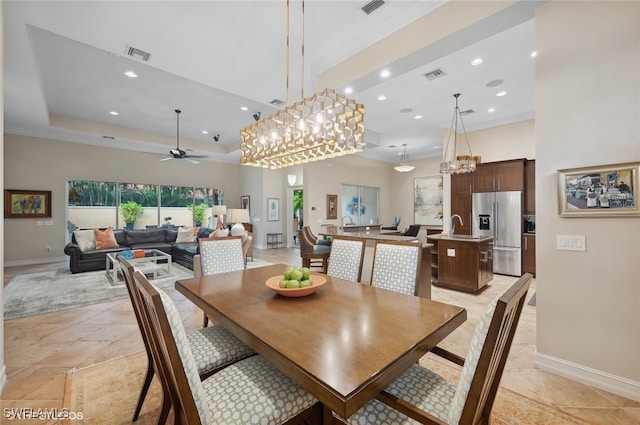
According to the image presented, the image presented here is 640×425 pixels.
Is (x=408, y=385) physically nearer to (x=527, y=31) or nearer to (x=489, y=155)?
(x=527, y=31)

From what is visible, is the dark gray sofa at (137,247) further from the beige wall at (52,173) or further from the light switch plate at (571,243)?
the light switch plate at (571,243)

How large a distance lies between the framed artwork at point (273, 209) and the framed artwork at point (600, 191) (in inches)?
307

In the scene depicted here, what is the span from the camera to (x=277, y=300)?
1.74 metres

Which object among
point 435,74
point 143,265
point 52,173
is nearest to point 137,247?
point 143,265

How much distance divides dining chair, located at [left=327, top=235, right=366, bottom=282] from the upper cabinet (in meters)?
4.28

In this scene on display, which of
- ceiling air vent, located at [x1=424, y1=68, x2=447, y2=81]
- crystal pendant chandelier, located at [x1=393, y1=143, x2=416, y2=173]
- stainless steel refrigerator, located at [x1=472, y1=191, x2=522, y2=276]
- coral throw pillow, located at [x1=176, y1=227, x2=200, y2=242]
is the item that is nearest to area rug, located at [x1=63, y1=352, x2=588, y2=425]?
ceiling air vent, located at [x1=424, y1=68, x2=447, y2=81]

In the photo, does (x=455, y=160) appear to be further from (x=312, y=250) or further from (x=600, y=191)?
(x=312, y=250)

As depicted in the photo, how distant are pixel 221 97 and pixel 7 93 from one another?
3041 millimetres

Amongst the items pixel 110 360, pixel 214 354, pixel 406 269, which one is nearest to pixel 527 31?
pixel 406 269

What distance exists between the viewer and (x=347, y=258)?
2.61 meters

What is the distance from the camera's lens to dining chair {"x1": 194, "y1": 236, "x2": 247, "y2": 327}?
2.66 m

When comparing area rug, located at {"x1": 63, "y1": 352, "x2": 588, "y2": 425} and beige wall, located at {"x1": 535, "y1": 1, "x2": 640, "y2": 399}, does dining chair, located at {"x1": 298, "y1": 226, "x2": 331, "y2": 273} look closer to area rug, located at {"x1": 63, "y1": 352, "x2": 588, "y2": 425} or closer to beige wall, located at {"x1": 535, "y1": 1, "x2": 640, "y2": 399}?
area rug, located at {"x1": 63, "y1": 352, "x2": 588, "y2": 425}

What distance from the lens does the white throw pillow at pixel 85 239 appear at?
5832 millimetres

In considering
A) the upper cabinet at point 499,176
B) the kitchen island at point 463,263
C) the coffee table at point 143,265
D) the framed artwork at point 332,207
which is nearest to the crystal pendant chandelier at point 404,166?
the framed artwork at point 332,207
